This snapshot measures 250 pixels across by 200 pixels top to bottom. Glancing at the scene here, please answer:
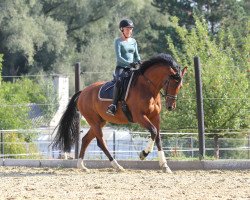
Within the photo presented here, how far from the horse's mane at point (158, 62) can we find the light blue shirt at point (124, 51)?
267 millimetres

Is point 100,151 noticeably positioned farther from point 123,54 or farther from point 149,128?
point 149,128

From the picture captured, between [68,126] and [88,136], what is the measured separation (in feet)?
1.95

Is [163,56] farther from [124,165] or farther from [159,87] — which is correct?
[124,165]

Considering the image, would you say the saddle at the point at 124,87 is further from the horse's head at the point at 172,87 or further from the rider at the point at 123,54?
the horse's head at the point at 172,87

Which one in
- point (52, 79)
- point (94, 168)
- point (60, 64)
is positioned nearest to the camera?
→ point (94, 168)

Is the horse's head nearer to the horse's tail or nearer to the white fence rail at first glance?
the horse's tail

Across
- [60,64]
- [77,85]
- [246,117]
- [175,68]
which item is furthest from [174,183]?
[60,64]

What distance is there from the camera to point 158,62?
13344 millimetres

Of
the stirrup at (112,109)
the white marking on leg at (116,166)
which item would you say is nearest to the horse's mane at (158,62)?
the stirrup at (112,109)

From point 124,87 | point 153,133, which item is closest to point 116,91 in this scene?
point 124,87

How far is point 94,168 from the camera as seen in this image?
14.9 m

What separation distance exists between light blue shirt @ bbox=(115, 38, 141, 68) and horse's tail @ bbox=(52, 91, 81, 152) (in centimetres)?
186

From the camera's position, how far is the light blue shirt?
1354cm

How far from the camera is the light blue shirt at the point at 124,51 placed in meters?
13.5
